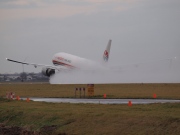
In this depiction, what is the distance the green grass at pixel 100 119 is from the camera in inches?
1599

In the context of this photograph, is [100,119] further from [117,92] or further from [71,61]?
[71,61]

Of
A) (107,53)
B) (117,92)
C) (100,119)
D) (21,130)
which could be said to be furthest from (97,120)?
(107,53)

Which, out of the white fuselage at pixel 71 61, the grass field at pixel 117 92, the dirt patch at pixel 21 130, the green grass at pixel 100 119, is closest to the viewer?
the green grass at pixel 100 119

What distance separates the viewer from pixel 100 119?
44562mm

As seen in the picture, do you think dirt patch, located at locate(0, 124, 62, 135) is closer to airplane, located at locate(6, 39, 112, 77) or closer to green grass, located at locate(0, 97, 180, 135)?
green grass, located at locate(0, 97, 180, 135)

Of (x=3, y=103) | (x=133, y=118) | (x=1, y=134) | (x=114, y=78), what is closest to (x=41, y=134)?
(x=1, y=134)

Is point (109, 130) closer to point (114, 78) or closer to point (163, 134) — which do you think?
point (163, 134)

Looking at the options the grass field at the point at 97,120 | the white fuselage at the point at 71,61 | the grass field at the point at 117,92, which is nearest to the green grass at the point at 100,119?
the grass field at the point at 97,120

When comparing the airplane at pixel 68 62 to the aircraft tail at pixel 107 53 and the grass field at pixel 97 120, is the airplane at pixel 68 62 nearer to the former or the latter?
the aircraft tail at pixel 107 53

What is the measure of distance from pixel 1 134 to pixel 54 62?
109928mm

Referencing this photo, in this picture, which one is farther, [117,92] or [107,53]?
[107,53]

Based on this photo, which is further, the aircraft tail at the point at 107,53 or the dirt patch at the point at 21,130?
the aircraft tail at the point at 107,53

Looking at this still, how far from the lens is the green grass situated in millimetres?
40625

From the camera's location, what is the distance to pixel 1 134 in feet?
154
